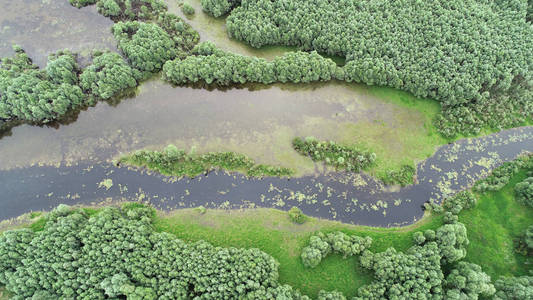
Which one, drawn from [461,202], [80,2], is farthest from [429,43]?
[80,2]

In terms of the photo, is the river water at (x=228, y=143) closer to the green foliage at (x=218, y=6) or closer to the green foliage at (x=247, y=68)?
the green foliage at (x=247, y=68)

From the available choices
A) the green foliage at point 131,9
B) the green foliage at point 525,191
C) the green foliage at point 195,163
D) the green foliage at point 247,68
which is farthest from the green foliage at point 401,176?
the green foliage at point 131,9

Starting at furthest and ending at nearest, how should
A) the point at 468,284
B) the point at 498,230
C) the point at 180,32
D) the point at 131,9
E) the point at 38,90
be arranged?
the point at 131,9 < the point at 180,32 < the point at 38,90 < the point at 498,230 < the point at 468,284

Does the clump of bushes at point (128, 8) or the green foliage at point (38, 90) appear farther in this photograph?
the clump of bushes at point (128, 8)

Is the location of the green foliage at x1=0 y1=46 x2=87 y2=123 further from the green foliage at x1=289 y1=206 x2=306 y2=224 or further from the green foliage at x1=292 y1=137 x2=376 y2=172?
the green foliage at x1=289 y1=206 x2=306 y2=224

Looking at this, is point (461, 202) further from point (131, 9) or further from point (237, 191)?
point (131, 9)

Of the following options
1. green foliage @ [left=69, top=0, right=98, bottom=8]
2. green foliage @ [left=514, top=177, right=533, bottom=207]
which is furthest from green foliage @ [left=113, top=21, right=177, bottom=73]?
green foliage @ [left=514, top=177, right=533, bottom=207]
